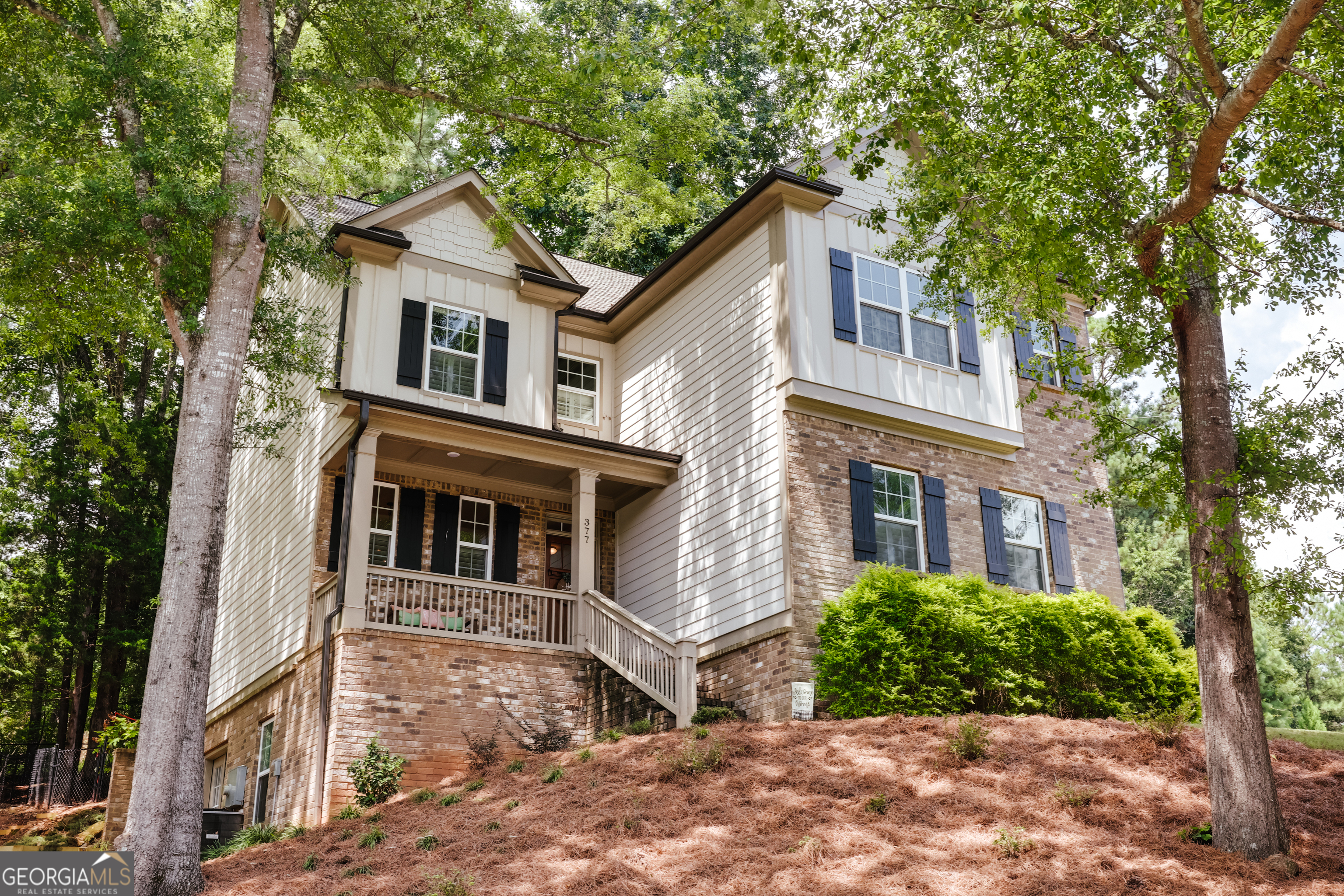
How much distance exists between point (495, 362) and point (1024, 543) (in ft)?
28.5

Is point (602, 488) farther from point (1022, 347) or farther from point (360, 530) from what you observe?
point (1022, 347)

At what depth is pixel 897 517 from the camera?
49.5 ft

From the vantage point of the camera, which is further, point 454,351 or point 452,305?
point 452,305

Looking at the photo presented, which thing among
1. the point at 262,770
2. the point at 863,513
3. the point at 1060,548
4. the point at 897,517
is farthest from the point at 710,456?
the point at 262,770

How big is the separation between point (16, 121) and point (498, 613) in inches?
345

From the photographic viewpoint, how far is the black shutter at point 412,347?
1599 cm

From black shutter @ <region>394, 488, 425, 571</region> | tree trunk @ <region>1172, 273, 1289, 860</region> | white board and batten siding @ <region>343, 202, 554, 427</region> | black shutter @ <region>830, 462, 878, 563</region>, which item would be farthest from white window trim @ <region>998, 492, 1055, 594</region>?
black shutter @ <region>394, 488, 425, 571</region>

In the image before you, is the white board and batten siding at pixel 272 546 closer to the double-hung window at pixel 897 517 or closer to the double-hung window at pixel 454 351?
the double-hung window at pixel 454 351

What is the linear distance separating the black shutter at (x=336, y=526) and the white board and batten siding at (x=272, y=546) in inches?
9.2

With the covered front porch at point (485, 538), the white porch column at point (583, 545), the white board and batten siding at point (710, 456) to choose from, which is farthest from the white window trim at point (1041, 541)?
the white porch column at point (583, 545)

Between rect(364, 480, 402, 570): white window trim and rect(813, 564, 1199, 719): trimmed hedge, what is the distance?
6.39 m

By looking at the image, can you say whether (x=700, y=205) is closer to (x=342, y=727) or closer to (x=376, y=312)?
(x=376, y=312)

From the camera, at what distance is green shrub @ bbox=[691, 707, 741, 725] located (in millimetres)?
12797

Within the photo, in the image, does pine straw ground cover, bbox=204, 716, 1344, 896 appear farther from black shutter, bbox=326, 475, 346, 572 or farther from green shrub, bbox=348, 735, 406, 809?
black shutter, bbox=326, 475, 346, 572
